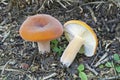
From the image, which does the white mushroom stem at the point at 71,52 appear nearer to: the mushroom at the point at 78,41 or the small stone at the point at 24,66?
the mushroom at the point at 78,41

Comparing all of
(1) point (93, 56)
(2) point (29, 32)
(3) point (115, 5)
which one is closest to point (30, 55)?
(2) point (29, 32)

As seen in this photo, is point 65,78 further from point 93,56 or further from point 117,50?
point 117,50

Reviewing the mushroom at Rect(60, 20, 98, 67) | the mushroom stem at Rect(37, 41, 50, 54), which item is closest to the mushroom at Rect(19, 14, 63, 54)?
the mushroom stem at Rect(37, 41, 50, 54)

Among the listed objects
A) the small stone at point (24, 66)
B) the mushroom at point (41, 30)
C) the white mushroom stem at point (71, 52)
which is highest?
the mushroom at point (41, 30)

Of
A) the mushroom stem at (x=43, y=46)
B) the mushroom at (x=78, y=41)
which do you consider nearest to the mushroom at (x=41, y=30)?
the mushroom stem at (x=43, y=46)

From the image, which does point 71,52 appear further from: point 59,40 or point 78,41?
point 59,40

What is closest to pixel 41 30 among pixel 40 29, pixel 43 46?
pixel 40 29
